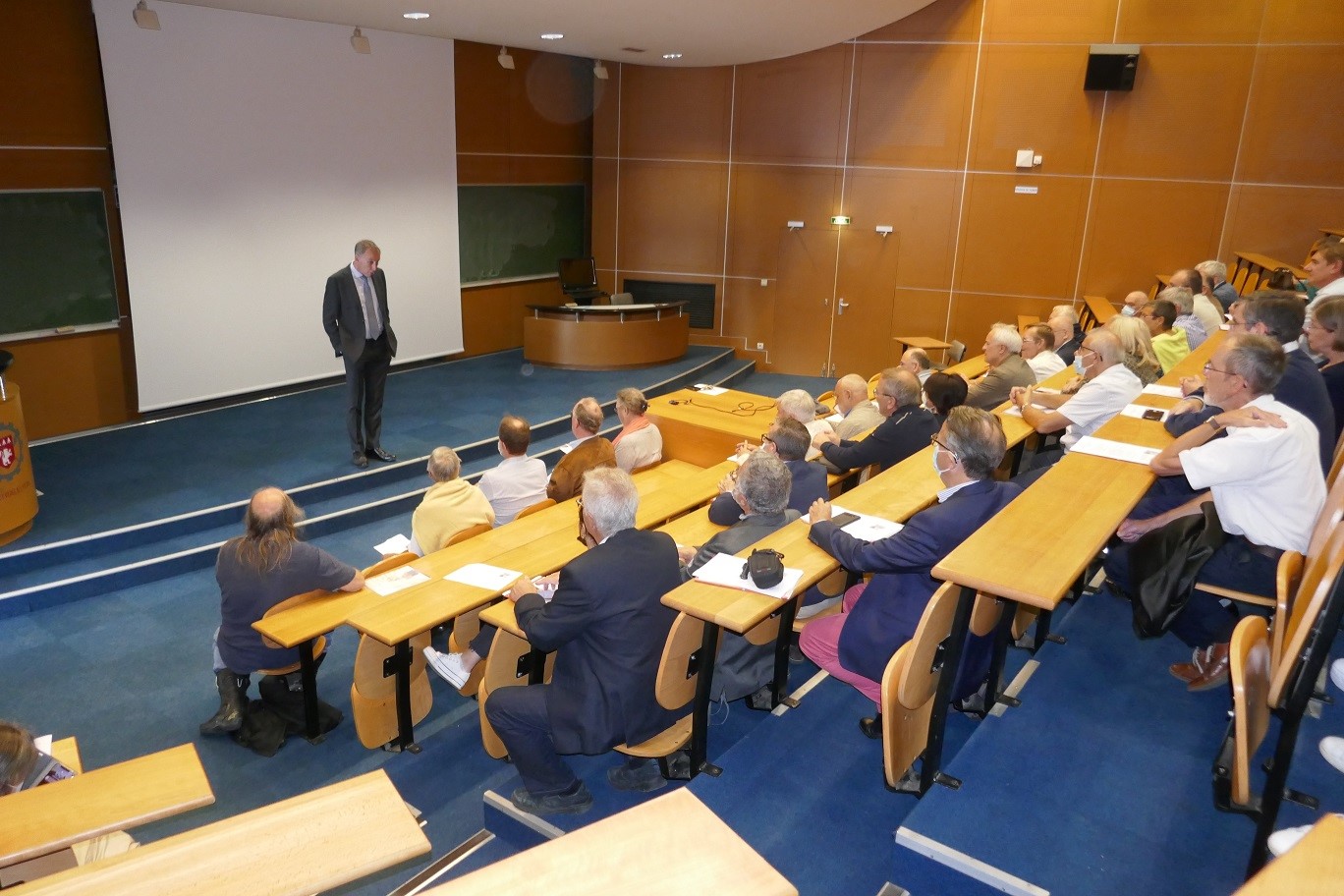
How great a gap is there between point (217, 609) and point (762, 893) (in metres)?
4.80

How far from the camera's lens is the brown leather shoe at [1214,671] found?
3252 mm

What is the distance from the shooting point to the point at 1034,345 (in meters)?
6.73

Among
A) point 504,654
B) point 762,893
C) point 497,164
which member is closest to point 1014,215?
point 497,164

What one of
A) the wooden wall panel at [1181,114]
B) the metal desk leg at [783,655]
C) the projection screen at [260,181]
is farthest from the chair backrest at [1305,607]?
the wooden wall panel at [1181,114]

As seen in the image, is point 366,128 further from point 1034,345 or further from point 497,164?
point 1034,345

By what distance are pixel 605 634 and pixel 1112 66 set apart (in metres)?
8.88

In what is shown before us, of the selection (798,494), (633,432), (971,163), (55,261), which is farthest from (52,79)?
(971,163)

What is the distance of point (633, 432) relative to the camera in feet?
18.8

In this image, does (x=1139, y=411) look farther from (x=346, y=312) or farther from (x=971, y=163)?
(x=971, y=163)

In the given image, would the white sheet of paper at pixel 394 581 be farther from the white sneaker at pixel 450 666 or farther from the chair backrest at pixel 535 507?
the chair backrest at pixel 535 507

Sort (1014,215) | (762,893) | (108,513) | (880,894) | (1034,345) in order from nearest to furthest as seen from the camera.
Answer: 1. (762,893)
2. (880,894)
3. (108,513)
4. (1034,345)
5. (1014,215)

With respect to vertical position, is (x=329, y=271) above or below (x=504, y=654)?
above

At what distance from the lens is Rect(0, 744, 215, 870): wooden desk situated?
210 cm

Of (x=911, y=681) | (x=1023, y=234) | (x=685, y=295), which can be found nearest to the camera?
(x=911, y=681)
